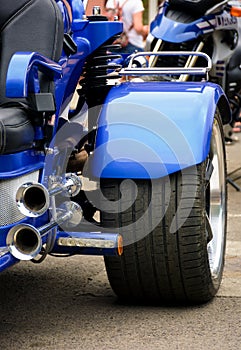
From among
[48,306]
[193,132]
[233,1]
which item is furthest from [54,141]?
[233,1]

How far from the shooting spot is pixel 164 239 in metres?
3.79

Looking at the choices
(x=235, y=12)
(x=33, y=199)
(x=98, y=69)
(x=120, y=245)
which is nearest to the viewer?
(x=33, y=199)

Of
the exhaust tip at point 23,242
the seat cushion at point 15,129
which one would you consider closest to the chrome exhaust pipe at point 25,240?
the exhaust tip at point 23,242

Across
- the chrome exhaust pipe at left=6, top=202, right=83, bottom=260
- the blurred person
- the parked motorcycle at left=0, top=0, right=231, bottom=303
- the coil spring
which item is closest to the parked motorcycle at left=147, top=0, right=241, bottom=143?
the blurred person

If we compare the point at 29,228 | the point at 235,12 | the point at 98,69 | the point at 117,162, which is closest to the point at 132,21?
the point at 235,12

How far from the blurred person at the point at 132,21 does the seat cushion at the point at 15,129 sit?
6.26m

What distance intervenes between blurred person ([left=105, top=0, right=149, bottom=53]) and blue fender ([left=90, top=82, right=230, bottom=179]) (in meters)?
5.68

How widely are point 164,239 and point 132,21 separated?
6.60m

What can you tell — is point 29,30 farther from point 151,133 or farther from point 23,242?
point 23,242

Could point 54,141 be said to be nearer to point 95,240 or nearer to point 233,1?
point 95,240

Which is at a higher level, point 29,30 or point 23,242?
point 29,30

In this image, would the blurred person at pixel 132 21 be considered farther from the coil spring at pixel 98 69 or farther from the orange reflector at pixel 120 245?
the orange reflector at pixel 120 245

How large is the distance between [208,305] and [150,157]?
2.81ft

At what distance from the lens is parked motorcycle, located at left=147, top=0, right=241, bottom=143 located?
7.19 meters
